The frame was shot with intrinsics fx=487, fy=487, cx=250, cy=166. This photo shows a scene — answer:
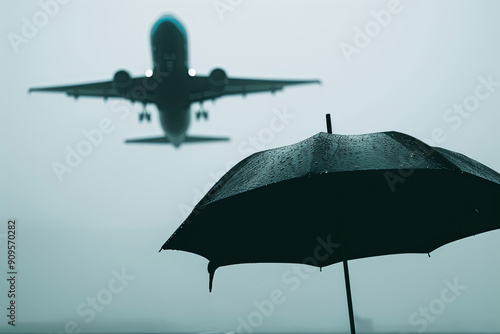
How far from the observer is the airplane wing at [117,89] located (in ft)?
67.5

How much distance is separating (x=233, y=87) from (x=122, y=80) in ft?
19.0

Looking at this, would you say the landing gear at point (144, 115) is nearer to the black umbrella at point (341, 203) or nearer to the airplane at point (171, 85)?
the airplane at point (171, 85)

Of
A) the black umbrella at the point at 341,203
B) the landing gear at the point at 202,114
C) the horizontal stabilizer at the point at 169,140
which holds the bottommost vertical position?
the black umbrella at the point at 341,203

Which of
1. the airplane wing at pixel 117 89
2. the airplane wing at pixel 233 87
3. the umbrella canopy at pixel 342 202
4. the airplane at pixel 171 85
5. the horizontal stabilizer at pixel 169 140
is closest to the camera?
the umbrella canopy at pixel 342 202

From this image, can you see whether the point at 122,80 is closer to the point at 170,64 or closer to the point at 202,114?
the point at 170,64

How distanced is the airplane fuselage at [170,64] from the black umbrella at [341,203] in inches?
691

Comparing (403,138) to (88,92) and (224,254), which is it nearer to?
(224,254)

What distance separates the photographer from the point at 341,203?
309 cm

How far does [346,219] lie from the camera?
3725mm

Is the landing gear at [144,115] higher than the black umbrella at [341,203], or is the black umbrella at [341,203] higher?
the landing gear at [144,115]

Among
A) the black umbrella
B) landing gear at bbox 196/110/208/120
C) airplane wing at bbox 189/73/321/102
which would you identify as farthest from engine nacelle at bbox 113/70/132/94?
the black umbrella

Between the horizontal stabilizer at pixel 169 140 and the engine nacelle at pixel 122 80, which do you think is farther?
the horizontal stabilizer at pixel 169 140

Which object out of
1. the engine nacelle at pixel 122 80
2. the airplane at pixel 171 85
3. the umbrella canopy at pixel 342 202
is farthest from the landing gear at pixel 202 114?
the umbrella canopy at pixel 342 202

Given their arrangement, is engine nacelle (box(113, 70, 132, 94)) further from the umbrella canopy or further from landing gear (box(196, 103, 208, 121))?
the umbrella canopy
